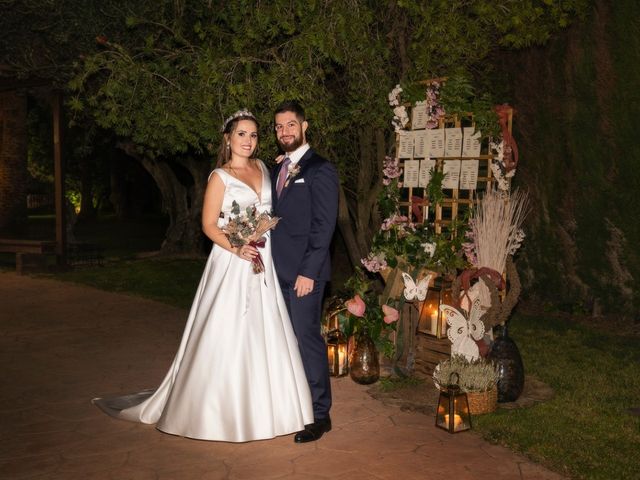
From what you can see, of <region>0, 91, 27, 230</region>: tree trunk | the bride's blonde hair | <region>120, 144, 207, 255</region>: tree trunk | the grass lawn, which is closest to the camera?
the grass lawn

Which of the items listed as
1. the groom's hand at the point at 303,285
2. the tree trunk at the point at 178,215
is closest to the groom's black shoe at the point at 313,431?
the groom's hand at the point at 303,285

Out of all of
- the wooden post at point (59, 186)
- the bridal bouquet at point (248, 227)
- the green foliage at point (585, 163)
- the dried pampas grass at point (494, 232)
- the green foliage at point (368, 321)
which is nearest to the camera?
the bridal bouquet at point (248, 227)

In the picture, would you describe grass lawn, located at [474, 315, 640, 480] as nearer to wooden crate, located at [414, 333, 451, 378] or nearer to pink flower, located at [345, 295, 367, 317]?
wooden crate, located at [414, 333, 451, 378]

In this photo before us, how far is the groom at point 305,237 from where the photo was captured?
5.04 meters

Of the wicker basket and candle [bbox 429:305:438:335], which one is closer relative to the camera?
the wicker basket

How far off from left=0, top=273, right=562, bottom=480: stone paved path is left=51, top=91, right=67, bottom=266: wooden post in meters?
7.81

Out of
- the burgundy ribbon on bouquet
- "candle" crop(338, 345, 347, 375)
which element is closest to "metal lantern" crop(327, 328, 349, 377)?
"candle" crop(338, 345, 347, 375)

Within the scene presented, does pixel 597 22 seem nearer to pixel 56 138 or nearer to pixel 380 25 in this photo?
pixel 380 25

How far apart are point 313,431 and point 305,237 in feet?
4.41

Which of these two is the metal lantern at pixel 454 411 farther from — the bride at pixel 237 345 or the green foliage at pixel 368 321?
the green foliage at pixel 368 321

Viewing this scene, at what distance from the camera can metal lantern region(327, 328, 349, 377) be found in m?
6.92

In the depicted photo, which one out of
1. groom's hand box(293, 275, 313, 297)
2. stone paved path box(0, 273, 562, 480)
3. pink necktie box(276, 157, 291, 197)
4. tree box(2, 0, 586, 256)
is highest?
tree box(2, 0, 586, 256)

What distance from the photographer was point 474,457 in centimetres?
492

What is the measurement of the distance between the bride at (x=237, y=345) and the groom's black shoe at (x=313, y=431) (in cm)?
5
